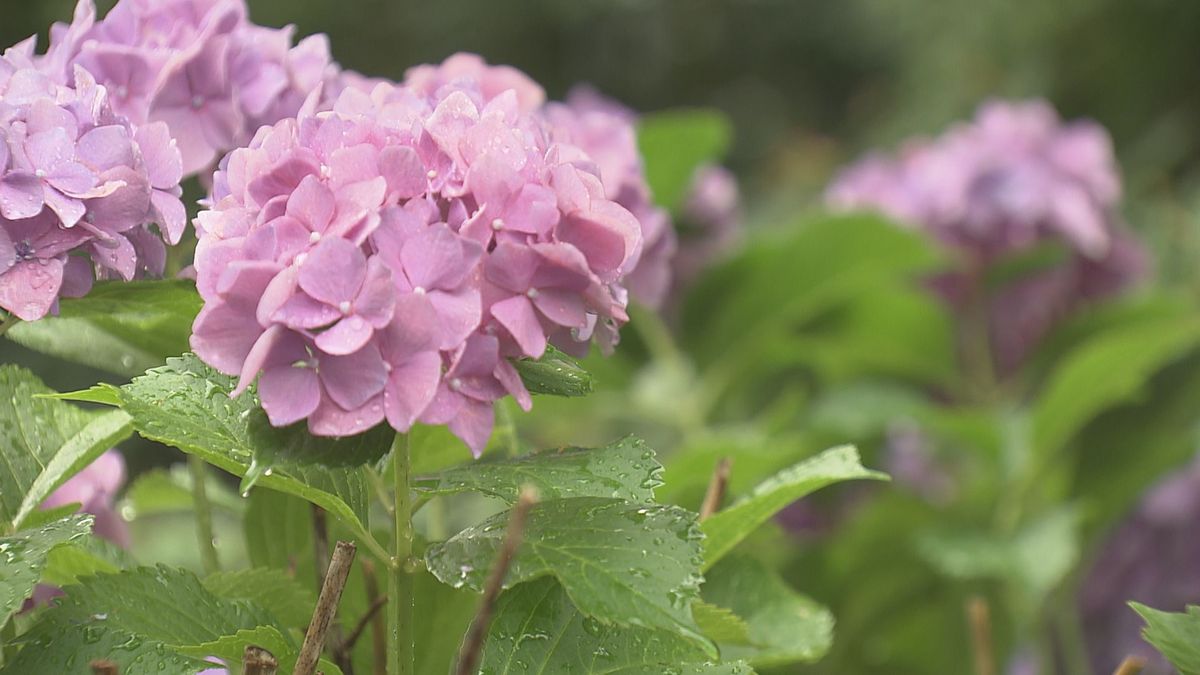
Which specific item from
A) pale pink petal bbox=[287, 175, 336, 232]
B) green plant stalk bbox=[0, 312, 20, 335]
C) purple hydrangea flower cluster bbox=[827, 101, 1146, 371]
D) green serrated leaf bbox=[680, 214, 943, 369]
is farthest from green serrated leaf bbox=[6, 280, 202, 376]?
purple hydrangea flower cluster bbox=[827, 101, 1146, 371]

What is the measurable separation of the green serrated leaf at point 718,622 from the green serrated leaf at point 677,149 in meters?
0.67

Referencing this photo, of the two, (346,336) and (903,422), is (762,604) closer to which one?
(346,336)

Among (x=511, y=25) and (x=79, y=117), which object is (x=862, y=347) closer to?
(x=79, y=117)

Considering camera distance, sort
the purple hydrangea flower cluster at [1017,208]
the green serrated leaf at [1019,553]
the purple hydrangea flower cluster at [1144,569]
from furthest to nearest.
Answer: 1. the purple hydrangea flower cluster at [1017,208]
2. the purple hydrangea flower cluster at [1144,569]
3. the green serrated leaf at [1019,553]

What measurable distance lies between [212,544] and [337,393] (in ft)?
0.82

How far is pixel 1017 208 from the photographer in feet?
3.97

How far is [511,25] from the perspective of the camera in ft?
15.8

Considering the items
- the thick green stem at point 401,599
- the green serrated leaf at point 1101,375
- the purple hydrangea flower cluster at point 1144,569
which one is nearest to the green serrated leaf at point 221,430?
the thick green stem at point 401,599

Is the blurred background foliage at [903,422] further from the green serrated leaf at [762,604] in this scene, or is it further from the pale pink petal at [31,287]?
the pale pink petal at [31,287]

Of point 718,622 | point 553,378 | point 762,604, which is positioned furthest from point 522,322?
point 762,604

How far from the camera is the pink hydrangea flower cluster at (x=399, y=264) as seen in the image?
0.36m

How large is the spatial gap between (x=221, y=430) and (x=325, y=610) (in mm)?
61

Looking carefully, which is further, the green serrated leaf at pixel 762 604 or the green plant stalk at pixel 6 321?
the green serrated leaf at pixel 762 604

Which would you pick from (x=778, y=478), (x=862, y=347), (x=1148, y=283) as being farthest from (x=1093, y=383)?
(x=778, y=478)
